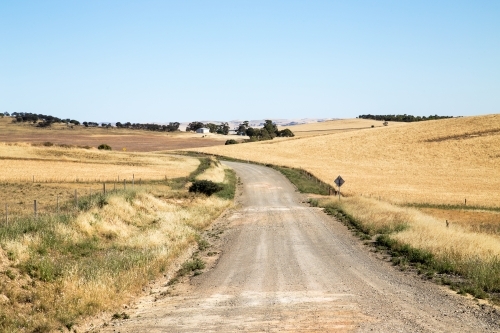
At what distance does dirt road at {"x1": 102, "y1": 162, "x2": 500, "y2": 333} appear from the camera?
11.7 meters

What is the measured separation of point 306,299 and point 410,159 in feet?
264

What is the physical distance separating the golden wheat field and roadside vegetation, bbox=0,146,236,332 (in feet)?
91.5

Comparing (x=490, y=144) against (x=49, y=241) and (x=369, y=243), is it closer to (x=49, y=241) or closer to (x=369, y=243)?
(x=369, y=243)

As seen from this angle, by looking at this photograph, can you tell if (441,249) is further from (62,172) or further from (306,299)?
(62,172)

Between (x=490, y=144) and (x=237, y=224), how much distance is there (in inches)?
2956

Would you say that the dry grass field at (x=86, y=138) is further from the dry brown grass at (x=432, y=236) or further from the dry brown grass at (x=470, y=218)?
the dry brown grass at (x=432, y=236)

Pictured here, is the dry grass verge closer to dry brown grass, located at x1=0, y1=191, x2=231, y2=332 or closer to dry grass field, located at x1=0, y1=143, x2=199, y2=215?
dry brown grass, located at x1=0, y1=191, x2=231, y2=332

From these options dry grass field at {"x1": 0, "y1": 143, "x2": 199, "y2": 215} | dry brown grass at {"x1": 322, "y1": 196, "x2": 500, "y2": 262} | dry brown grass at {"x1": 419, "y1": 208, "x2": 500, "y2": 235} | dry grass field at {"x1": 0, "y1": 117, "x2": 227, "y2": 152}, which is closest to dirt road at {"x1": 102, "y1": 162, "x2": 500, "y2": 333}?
dry brown grass at {"x1": 322, "y1": 196, "x2": 500, "y2": 262}

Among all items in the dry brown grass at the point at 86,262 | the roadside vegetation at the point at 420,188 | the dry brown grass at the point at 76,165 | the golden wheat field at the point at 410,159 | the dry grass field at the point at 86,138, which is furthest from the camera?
the dry grass field at the point at 86,138

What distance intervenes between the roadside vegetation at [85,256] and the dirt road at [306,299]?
1.26 m

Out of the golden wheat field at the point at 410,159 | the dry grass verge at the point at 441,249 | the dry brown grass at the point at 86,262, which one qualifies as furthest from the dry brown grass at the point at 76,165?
the dry grass verge at the point at 441,249

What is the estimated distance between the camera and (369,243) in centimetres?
2403

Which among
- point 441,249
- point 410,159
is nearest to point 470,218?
point 441,249

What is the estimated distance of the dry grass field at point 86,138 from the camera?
127250mm
